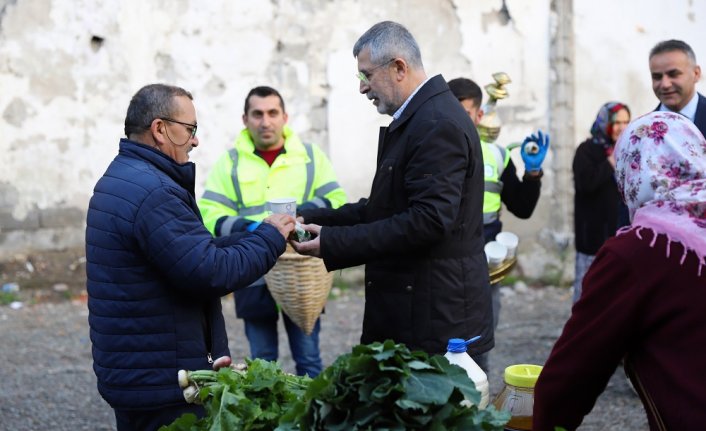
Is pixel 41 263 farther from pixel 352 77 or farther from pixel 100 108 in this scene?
pixel 352 77

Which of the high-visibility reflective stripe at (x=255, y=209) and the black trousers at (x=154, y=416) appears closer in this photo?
the black trousers at (x=154, y=416)

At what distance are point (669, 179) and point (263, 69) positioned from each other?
6585 millimetres

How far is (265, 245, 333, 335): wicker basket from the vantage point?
4.73 meters

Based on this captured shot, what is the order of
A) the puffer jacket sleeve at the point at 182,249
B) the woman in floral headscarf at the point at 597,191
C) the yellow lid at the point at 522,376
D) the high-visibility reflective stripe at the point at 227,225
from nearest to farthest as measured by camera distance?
the yellow lid at the point at 522,376 < the puffer jacket sleeve at the point at 182,249 < the high-visibility reflective stripe at the point at 227,225 < the woman in floral headscarf at the point at 597,191

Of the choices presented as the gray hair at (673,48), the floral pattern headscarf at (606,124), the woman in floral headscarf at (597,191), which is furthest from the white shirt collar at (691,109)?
the floral pattern headscarf at (606,124)

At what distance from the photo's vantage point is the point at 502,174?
5.34m

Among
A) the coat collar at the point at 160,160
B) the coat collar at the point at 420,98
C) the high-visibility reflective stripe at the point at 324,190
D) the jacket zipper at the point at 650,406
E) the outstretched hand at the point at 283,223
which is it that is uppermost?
the coat collar at the point at 420,98

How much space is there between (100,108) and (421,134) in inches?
220

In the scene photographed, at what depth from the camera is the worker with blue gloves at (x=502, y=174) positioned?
5016 millimetres

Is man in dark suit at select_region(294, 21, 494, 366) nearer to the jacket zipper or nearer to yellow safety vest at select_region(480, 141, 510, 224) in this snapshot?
the jacket zipper

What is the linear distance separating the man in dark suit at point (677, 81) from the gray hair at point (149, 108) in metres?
2.78

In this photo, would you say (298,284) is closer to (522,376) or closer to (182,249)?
(182,249)

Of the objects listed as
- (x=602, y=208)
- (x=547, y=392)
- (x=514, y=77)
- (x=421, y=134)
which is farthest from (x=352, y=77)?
(x=547, y=392)

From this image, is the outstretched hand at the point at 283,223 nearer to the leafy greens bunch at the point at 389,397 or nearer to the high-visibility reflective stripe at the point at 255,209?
the leafy greens bunch at the point at 389,397
